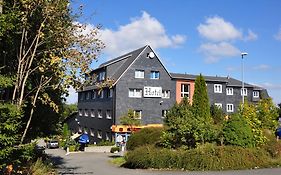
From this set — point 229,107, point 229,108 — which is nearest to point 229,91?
point 229,107

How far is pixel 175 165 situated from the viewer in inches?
786

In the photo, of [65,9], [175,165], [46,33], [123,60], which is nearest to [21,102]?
[46,33]

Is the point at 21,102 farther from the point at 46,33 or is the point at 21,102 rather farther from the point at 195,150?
the point at 195,150

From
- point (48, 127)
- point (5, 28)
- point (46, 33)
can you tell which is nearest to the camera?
point (5, 28)

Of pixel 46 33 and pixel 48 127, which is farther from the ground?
pixel 46 33

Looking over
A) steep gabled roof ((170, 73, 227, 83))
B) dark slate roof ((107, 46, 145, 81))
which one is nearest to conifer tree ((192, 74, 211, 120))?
dark slate roof ((107, 46, 145, 81))

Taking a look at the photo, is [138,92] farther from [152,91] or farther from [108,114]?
[108,114]

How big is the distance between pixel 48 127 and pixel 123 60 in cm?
3472

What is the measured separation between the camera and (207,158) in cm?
1927

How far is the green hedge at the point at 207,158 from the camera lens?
1920 centimetres

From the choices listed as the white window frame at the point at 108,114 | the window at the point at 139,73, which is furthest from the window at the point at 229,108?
the white window frame at the point at 108,114

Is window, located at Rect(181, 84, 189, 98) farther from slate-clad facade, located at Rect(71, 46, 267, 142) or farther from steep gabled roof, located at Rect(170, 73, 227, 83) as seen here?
steep gabled roof, located at Rect(170, 73, 227, 83)

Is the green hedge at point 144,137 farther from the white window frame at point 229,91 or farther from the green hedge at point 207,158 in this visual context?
the white window frame at point 229,91

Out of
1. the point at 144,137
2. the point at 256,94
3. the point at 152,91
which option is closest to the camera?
the point at 144,137
